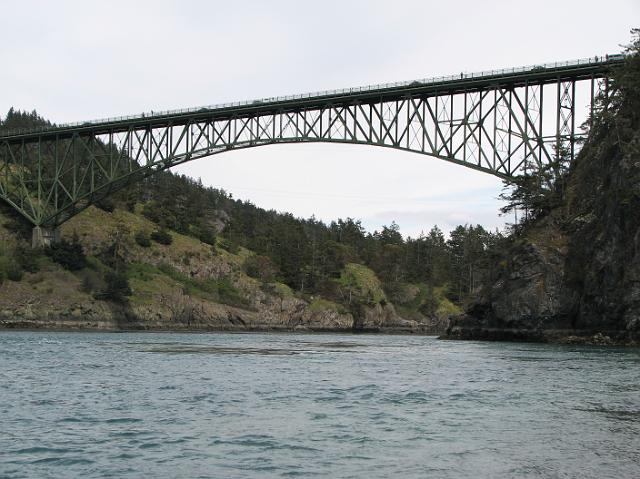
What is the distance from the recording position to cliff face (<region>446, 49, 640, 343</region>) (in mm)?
58719

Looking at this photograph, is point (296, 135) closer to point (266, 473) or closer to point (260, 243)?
point (266, 473)

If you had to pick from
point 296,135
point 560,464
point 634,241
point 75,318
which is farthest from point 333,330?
point 560,464

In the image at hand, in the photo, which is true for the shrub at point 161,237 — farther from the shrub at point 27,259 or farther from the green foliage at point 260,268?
the shrub at point 27,259

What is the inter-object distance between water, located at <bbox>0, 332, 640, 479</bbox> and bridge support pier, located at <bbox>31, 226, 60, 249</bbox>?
7632 cm

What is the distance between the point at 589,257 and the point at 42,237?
259ft

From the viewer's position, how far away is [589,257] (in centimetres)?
6356

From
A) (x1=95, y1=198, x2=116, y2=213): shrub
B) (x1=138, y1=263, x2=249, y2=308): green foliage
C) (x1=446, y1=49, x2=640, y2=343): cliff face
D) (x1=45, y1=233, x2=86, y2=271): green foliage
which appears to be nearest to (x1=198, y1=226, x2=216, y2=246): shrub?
(x1=138, y1=263, x2=249, y2=308): green foliage

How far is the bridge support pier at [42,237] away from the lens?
374 ft

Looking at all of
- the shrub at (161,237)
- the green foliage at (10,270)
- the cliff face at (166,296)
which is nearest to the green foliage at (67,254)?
the cliff face at (166,296)

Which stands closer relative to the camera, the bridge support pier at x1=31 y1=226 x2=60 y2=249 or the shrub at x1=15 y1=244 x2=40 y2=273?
the shrub at x1=15 y1=244 x2=40 y2=273

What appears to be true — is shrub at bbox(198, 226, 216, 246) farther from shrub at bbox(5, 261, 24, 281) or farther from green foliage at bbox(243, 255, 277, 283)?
shrub at bbox(5, 261, 24, 281)

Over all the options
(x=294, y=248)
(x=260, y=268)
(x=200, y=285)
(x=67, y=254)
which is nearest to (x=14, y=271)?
(x=67, y=254)

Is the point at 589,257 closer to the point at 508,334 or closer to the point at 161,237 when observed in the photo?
the point at 508,334

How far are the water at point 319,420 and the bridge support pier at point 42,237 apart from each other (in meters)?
76.3
